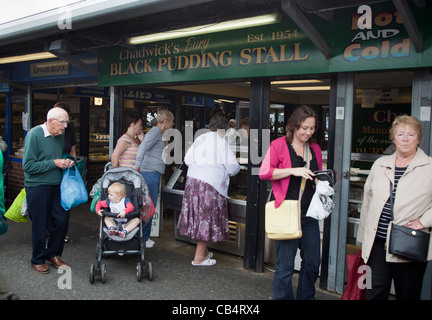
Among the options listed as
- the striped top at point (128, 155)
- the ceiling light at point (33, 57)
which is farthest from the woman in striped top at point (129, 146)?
the ceiling light at point (33, 57)

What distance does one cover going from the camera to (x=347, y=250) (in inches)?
176

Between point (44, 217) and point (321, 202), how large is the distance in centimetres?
304

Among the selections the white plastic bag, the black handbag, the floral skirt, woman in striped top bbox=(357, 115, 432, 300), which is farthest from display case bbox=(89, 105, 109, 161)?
the black handbag

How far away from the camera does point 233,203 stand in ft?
17.5

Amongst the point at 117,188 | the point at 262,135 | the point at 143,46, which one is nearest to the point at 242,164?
the point at 262,135

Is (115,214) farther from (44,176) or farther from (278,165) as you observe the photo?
(278,165)

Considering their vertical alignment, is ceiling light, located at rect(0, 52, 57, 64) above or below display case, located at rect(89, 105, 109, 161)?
above

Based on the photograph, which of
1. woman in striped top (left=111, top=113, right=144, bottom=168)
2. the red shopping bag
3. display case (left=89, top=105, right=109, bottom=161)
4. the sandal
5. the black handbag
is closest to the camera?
the black handbag

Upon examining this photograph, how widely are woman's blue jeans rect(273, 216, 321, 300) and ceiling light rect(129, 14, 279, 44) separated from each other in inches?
82.8

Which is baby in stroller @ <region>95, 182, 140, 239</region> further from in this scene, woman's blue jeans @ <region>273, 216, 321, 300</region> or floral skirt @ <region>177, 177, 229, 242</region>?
woman's blue jeans @ <region>273, 216, 321, 300</region>

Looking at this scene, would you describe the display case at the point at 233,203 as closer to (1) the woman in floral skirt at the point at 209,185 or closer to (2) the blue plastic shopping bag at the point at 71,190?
(1) the woman in floral skirt at the point at 209,185

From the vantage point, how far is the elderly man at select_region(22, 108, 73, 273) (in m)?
4.50

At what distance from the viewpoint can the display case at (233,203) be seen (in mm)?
5316
